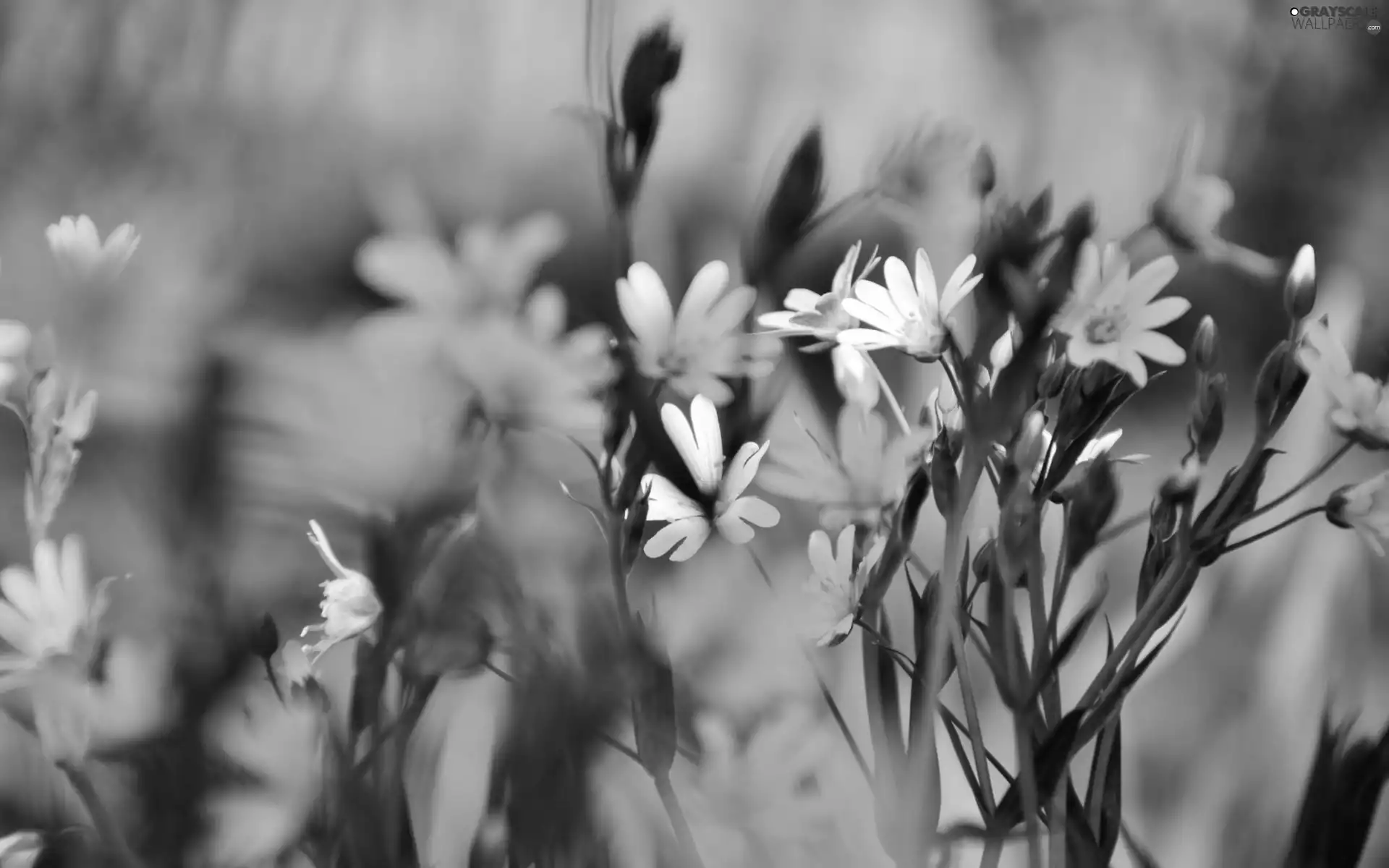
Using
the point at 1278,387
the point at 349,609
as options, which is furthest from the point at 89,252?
the point at 1278,387

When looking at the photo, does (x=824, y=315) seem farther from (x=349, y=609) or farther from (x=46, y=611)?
(x=46, y=611)

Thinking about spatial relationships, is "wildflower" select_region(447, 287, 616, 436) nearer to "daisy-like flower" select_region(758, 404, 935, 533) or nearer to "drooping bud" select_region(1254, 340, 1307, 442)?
"daisy-like flower" select_region(758, 404, 935, 533)

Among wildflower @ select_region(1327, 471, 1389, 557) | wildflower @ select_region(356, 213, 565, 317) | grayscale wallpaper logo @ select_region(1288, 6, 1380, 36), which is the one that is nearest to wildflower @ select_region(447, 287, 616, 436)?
wildflower @ select_region(356, 213, 565, 317)

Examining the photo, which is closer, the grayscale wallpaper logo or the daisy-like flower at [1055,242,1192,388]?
the daisy-like flower at [1055,242,1192,388]

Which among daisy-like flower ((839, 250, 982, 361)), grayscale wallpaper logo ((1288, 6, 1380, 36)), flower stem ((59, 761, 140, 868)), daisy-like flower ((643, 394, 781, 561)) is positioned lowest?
flower stem ((59, 761, 140, 868))

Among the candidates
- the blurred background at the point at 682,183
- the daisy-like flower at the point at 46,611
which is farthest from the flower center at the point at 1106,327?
the daisy-like flower at the point at 46,611
